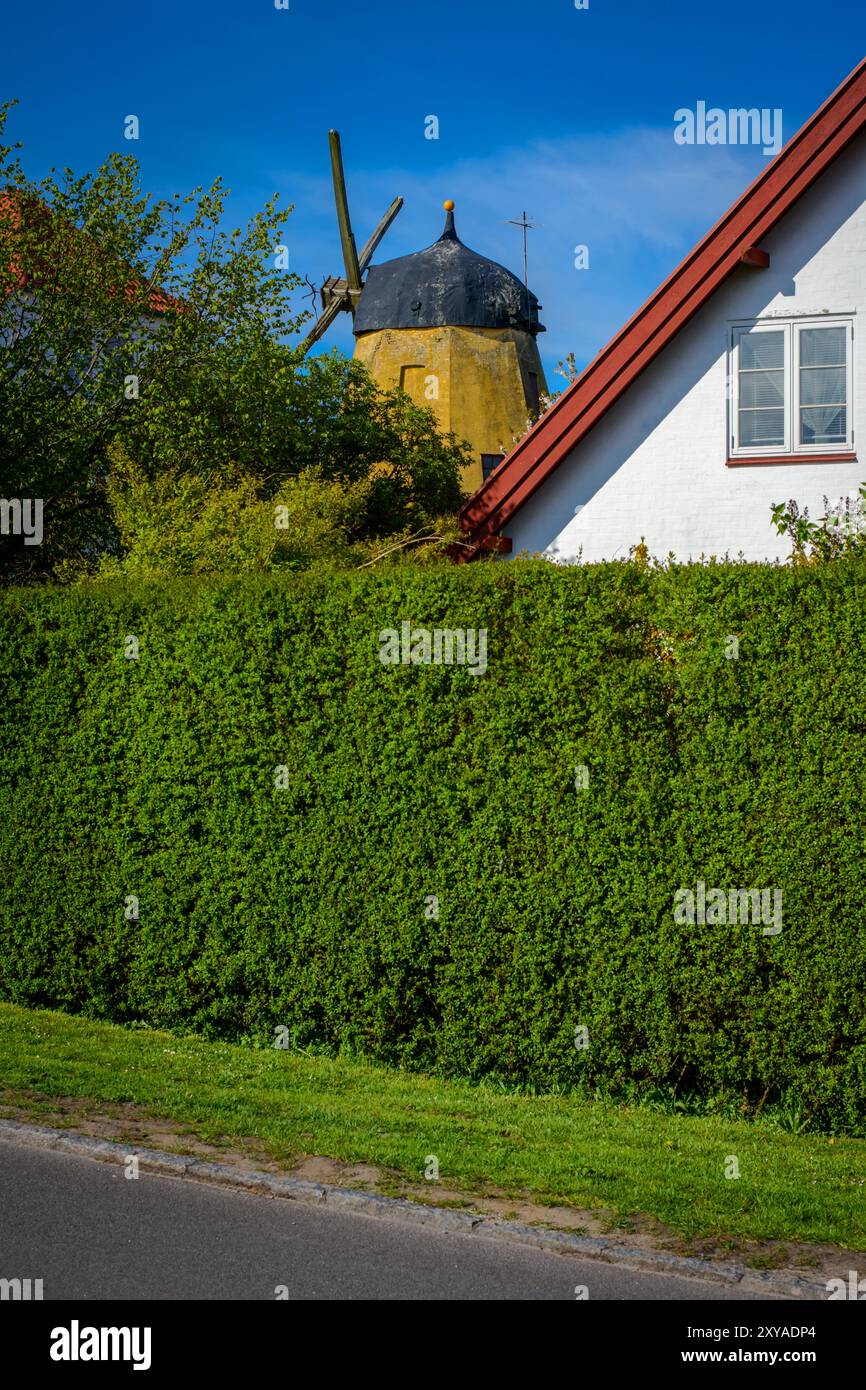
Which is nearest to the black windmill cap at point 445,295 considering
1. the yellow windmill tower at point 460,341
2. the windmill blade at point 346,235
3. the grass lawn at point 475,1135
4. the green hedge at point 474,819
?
the yellow windmill tower at point 460,341

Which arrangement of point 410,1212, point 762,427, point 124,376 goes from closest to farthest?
point 410,1212 < point 762,427 < point 124,376

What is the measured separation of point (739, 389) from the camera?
15078 millimetres

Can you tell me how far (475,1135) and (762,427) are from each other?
958 centimetres

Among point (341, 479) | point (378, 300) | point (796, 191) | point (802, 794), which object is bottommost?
point (802, 794)

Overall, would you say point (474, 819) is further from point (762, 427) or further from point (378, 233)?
point (378, 233)

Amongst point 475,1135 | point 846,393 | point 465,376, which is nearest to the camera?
point 475,1135

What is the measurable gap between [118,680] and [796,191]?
9.21 metres

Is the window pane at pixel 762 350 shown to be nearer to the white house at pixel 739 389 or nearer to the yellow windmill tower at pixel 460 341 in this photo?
the white house at pixel 739 389

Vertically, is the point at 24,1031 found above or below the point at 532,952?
below

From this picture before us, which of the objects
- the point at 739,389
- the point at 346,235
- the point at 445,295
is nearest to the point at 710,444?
the point at 739,389

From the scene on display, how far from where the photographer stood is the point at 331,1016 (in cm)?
1027
